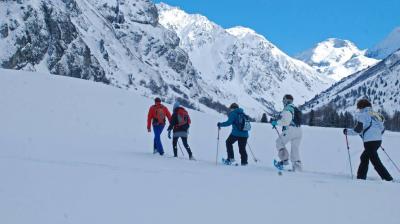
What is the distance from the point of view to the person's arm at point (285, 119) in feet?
51.8

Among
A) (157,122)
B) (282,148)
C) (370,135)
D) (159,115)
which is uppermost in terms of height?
(159,115)

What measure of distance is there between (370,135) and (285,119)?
8.19 feet

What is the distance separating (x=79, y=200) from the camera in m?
8.97

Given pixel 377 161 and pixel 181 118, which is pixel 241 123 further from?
pixel 377 161

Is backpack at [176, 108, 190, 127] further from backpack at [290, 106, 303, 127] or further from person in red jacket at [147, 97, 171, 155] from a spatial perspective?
backpack at [290, 106, 303, 127]

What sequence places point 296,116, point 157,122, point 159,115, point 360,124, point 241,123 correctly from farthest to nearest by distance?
1. point 159,115
2. point 157,122
3. point 241,123
4. point 296,116
5. point 360,124

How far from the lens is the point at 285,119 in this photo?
1584 cm

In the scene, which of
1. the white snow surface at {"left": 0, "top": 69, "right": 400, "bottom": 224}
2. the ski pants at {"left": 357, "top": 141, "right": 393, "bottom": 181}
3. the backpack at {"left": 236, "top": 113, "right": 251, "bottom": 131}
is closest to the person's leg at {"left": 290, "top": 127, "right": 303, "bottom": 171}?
the backpack at {"left": 236, "top": 113, "right": 251, "bottom": 131}

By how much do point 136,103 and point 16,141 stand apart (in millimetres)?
16651

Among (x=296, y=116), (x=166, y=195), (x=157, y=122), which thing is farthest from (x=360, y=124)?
(x=157, y=122)

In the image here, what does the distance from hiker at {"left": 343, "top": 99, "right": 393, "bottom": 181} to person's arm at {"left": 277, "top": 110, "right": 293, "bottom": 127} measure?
1.96 metres

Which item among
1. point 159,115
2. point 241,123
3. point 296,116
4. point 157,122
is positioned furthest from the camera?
point 159,115

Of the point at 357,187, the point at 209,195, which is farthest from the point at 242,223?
the point at 357,187

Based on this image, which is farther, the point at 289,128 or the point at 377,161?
the point at 289,128
